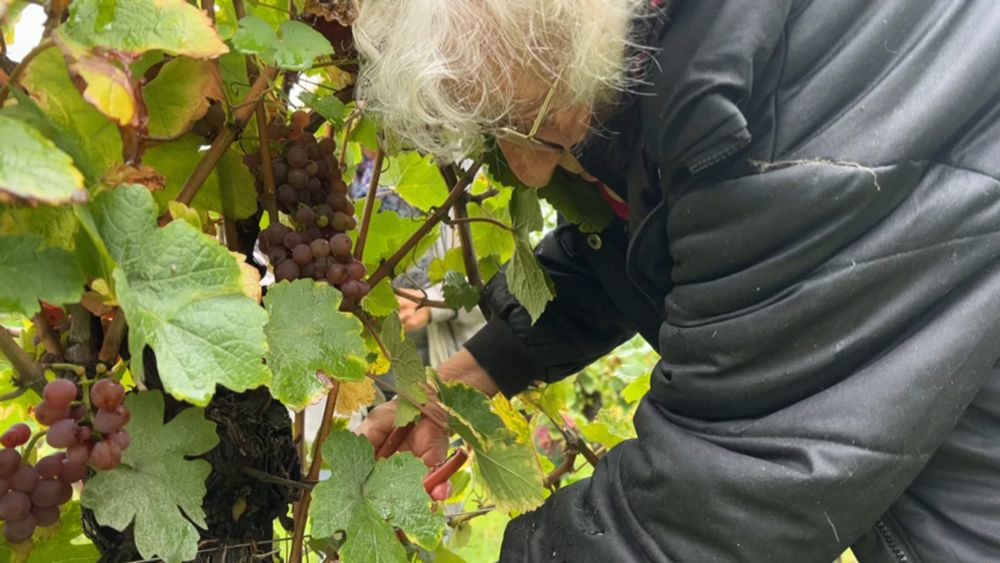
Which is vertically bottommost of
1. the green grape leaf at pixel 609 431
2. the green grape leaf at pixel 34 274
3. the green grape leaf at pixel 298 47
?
the green grape leaf at pixel 609 431

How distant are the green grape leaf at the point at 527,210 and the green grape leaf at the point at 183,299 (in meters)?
0.56

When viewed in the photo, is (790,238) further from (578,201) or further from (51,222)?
(51,222)

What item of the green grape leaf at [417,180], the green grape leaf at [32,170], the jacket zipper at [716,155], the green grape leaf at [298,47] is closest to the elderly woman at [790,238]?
the jacket zipper at [716,155]

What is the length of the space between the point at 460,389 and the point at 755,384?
0.31 m

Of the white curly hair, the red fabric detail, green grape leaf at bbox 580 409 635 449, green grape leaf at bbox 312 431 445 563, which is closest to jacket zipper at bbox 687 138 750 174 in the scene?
the white curly hair

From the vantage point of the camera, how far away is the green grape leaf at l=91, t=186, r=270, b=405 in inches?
21.7

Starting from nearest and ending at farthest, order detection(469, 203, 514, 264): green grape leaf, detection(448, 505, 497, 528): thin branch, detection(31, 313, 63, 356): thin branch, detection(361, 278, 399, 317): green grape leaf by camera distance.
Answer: detection(31, 313, 63, 356): thin branch < detection(361, 278, 399, 317): green grape leaf < detection(448, 505, 497, 528): thin branch < detection(469, 203, 514, 264): green grape leaf

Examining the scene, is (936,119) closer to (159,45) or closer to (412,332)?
(159,45)

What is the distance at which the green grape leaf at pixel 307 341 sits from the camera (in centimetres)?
71

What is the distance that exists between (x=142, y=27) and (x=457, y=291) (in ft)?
2.21

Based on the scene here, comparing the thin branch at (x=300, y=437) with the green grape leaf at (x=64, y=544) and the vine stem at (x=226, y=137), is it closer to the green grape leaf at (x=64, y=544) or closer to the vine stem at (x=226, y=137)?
the green grape leaf at (x=64, y=544)

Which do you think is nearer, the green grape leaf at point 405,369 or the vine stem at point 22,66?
the vine stem at point 22,66

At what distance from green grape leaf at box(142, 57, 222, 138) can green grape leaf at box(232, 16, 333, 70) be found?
5 centimetres

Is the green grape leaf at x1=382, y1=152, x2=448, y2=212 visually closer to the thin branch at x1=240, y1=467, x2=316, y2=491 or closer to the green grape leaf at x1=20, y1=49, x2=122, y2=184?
the thin branch at x1=240, y1=467, x2=316, y2=491
